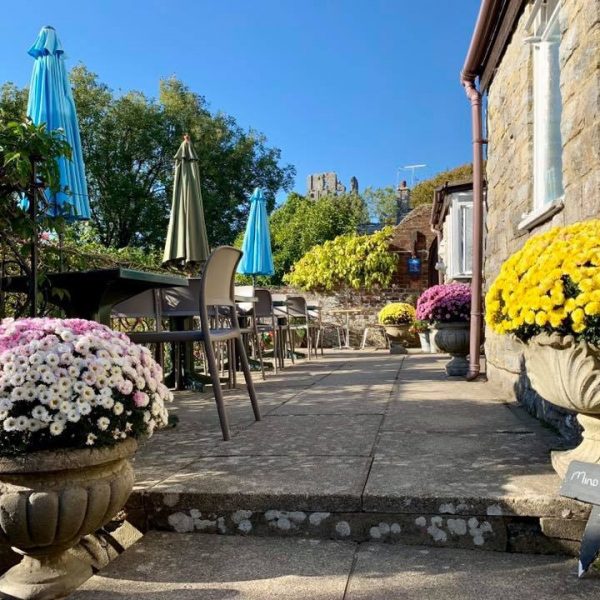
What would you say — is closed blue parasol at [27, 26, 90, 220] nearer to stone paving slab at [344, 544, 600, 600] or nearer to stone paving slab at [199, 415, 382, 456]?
stone paving slab at [199, 415, 382, 456]

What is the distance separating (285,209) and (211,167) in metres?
5.23

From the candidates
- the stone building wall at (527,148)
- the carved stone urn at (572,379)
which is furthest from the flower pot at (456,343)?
the carved stone urn at (572,379)

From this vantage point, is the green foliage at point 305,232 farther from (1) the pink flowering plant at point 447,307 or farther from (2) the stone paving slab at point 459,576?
(2) the stone paving slab at point 459,576

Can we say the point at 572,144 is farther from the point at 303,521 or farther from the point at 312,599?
the point at 312,599

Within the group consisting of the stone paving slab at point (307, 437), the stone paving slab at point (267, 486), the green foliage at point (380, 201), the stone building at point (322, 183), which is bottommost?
the stone paving slab at point (307, 437)

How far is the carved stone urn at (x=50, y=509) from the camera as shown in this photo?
1.56 metres

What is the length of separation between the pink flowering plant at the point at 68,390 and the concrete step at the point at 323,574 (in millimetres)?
394

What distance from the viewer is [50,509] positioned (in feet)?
5.10

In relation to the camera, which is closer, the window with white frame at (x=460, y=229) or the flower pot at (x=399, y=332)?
the window with white frame at (x=460, y=229)

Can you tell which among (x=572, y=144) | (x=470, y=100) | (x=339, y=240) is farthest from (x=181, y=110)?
(x=572, y=144)

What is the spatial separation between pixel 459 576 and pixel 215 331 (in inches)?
79.3

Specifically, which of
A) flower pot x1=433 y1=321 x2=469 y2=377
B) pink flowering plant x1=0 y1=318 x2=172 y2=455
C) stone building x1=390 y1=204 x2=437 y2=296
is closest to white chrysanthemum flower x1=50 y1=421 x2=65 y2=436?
pink flowering plant x1=0 y1=318 x2=172 y2=455

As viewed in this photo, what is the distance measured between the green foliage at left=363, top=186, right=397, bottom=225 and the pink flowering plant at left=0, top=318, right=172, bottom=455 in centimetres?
3014

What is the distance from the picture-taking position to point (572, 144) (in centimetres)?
279
